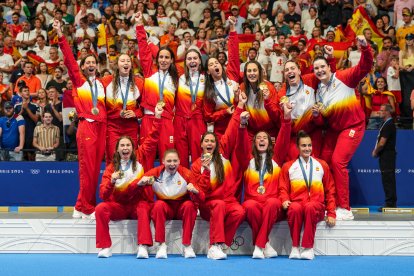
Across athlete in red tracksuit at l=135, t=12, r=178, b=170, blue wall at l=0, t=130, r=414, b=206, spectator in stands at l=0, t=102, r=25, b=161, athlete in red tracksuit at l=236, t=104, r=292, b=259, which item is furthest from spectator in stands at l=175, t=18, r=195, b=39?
athlete in red tracksuit at l=236, t=104, r=292, b=259

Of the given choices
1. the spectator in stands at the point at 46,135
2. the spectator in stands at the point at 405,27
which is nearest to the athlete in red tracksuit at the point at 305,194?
the spectator in stands at the point at 46,135

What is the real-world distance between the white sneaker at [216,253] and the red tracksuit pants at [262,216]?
1.42 ft

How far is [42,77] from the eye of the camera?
15984 millimetres

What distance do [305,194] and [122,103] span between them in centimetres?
253

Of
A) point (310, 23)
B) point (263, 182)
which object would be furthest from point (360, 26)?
point (263, 182)

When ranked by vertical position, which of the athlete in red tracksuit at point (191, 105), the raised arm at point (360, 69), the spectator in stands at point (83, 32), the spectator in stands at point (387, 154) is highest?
the spectator in stands at point (83, 32)

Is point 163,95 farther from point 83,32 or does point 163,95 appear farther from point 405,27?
point 405,27

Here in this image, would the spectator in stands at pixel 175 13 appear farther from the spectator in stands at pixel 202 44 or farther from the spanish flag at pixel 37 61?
the spanish flag at pixel 37 61

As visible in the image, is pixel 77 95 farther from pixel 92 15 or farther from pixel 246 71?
pixel 92 15

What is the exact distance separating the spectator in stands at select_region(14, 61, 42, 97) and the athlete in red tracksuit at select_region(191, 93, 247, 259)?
666 centimetres

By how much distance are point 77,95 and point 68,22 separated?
8178 millimetres

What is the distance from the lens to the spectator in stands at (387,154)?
39.7 ft

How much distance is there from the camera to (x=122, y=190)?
384 inches

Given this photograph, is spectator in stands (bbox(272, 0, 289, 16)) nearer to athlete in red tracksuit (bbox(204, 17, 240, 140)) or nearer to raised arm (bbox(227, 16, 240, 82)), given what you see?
raised arm (bbox(227, 16, 240, 82))
